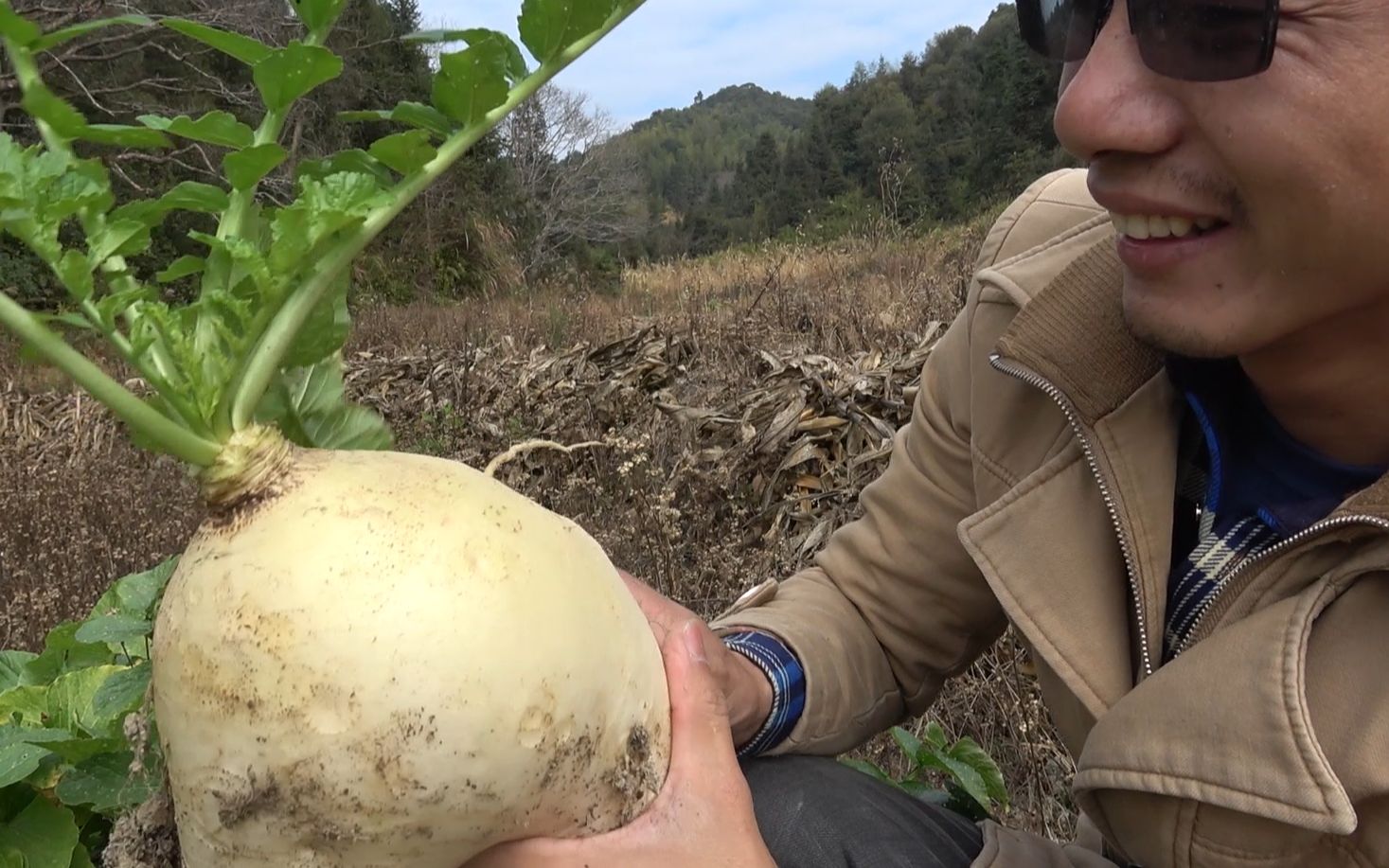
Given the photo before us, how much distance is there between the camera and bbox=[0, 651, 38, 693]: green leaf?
5.14ft

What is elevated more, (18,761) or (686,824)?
(18,761)

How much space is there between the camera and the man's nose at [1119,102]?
1.04 meters

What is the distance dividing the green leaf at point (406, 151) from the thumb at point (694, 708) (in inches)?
27.1

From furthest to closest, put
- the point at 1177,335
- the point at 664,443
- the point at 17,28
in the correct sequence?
the point at 664,443 < the point at 1177,335 < the point at 17,28

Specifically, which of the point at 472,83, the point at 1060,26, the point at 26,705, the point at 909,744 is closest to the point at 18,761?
the point at 26,705

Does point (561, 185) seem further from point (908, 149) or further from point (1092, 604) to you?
point (1092, 604)

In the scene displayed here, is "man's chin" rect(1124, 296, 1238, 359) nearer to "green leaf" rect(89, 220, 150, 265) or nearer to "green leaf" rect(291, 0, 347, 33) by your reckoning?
"green leaf" rect(291, 0, 347, 33)

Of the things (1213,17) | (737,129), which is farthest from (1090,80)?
(737,129)

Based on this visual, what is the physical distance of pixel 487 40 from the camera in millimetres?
982

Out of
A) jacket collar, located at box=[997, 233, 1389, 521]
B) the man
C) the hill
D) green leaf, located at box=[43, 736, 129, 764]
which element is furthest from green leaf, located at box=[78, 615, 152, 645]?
the hill

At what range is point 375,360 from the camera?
6.61 meters

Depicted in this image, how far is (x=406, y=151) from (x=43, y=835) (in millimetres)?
1057

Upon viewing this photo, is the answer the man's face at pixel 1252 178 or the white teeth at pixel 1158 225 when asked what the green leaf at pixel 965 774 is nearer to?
the man's face at pixel 1252 178

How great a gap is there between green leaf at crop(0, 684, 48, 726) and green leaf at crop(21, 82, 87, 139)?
36.6 inches
